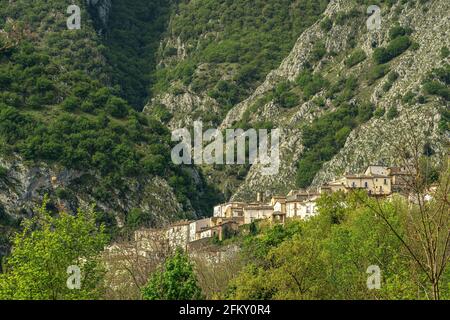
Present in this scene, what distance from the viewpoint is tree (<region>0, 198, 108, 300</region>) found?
45.6 metres

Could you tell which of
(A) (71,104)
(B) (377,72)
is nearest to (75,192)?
(A) (71,104)

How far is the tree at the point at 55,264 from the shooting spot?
150 ft

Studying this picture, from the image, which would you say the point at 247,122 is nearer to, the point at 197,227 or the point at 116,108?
the point at 116,108

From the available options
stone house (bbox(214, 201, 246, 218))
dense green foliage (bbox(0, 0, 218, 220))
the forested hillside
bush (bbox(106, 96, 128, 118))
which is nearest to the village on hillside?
stone house (bbox(214, 201, 246, 218))

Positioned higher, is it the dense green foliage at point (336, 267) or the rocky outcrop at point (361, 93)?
the rocky outcrop at point (361, 93)

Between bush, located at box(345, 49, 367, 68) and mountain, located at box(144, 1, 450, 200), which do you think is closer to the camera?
mountain, located at box(144, 1, 450, 200)

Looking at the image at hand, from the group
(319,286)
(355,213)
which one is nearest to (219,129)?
(355,213)

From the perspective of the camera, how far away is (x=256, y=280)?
1914 inches

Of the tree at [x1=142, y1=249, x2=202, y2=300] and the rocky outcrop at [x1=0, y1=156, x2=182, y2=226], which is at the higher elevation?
the rocky outcrop at [x1=0, y1=156, x2=182, y2=226]

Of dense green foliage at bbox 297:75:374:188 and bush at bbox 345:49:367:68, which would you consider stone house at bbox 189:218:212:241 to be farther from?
bush at bbox 345:49:367:68

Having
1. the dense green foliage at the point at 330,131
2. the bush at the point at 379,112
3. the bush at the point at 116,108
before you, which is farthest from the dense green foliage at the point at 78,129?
Result: the bush at the point at 379,112

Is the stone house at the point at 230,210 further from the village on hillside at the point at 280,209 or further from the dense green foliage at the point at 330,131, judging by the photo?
the dense green foliage at the point at 330,131
